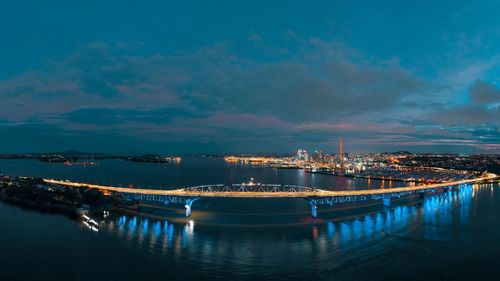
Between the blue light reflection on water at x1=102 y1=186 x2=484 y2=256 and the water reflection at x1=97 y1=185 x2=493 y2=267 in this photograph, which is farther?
the blue light reflection on water at x1=102 y1=186 x2=484 y2=256

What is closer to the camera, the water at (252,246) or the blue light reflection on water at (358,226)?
the water at (252,246)

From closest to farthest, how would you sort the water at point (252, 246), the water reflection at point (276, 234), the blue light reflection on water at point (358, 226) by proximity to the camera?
the water at point (252, 246) < the water reflection at point (276, 234) < the blue light reflection on water at point (358, 226)

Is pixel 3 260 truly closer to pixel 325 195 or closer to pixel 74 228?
pixel 74 228

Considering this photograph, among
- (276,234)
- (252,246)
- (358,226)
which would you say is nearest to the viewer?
(252,246)

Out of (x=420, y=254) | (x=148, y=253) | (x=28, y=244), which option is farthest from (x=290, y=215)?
(x=28, y=244)

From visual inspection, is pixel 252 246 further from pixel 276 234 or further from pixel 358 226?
pixel 358 226

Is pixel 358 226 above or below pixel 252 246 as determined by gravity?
above

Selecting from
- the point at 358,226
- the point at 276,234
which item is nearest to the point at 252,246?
the point at 276,234

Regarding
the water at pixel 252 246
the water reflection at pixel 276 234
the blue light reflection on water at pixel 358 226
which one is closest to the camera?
the water at pixel 252 246
